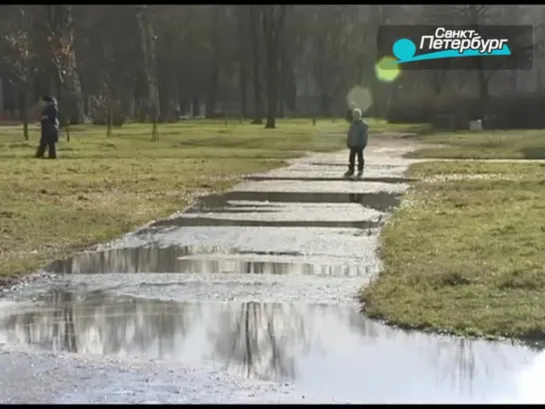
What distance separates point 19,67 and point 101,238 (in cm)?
3650

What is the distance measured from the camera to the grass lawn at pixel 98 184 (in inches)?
500

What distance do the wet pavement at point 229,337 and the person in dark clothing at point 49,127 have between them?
1534cm

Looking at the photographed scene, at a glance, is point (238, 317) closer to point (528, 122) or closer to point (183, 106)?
point (528, 122)

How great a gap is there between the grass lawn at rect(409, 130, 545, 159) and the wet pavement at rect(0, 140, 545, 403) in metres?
20.5

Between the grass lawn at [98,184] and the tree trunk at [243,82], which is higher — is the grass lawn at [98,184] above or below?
below

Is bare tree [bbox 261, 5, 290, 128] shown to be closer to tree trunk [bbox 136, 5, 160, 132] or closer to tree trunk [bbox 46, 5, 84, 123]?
tree trunk [bbox 136, 5, 160, 132]

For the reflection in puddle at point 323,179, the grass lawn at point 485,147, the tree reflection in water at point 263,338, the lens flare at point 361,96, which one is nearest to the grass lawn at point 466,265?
the tree reflection in water at point 263,338

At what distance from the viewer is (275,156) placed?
3353cm

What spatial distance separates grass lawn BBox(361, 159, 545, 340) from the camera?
7.93 m

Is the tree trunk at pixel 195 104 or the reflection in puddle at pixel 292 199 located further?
the tree trunk at pixel 195 104

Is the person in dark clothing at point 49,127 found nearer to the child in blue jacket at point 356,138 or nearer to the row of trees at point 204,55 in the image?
the child in blue jacket at point 356,138

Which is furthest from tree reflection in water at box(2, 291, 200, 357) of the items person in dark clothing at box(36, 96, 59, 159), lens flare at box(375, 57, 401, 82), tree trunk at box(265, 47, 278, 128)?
tree trunk at box(265, 47, 278, 128)

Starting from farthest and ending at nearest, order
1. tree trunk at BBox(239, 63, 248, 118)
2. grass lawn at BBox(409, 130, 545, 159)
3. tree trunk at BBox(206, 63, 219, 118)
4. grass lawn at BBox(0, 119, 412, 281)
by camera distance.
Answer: tree trunk at BBox(239, 63, 248, 118) → tree trunk at BBox(206, 63, 219, 118) → grass lawn at BBox(409, 130, 545, 159) → grass lawn at BBox(0, 119, 412, 281)

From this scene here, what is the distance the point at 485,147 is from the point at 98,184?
20620 mm
